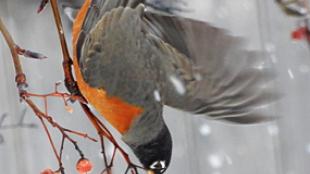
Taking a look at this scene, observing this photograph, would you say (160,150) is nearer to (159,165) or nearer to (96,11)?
→ (159,165)

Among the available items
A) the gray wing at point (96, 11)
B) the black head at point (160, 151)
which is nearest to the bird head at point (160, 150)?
the black head at point (160, 151)

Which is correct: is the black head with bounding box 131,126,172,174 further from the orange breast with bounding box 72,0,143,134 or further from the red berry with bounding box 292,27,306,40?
the red berry with bounding box 292,27,306,40

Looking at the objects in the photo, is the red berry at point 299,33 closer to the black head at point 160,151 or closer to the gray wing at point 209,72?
the gray wing at point 209,72

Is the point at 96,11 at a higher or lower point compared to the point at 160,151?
higher

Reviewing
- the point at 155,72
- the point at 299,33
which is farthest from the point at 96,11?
the point at 299,33

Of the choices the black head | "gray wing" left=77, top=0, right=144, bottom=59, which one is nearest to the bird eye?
the black head
